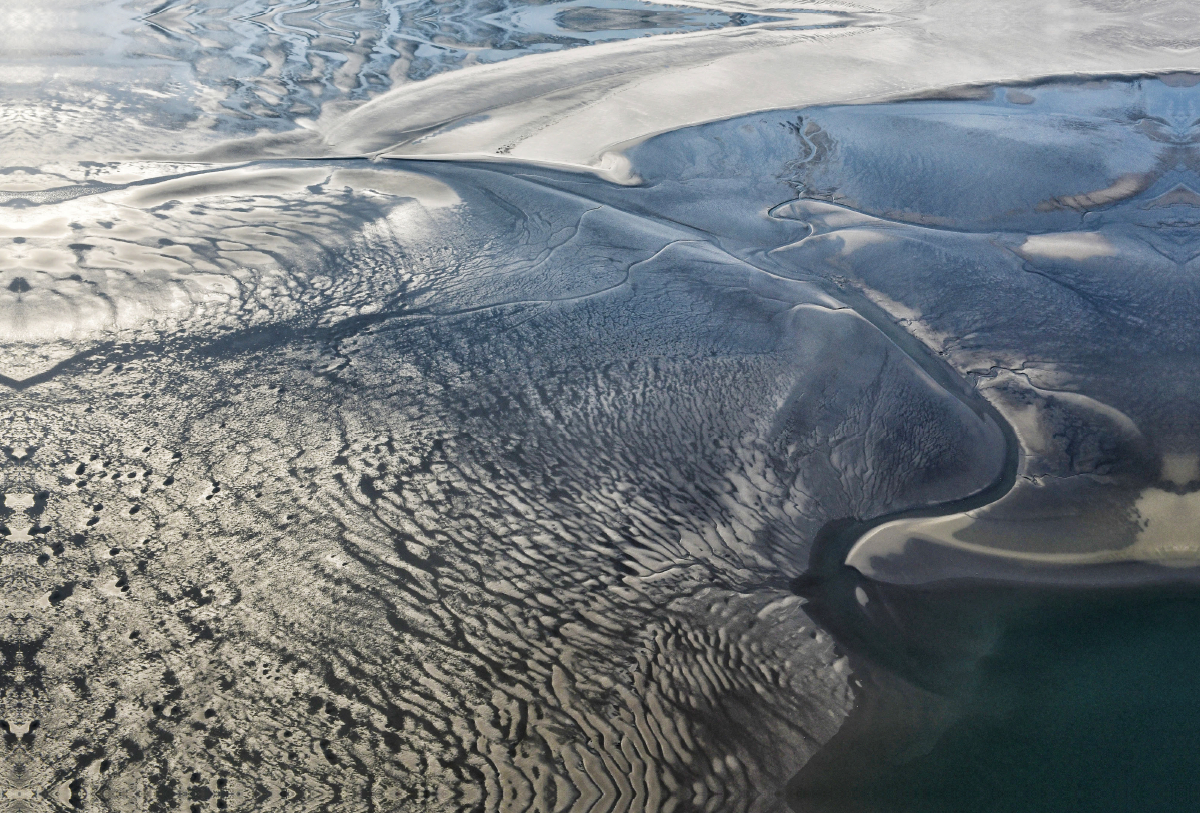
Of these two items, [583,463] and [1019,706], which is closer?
[1019,706]

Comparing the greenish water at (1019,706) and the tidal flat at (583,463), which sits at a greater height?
the tidal flat at (583,463)

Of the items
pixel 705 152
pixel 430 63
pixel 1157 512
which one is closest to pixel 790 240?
A: pixel 705 152

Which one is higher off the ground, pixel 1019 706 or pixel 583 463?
pixel 583 463

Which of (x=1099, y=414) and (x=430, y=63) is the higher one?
(x=430, y=63)

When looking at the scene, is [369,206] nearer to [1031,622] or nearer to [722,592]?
[722,592]

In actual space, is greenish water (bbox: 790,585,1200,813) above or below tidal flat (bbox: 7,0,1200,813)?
below
